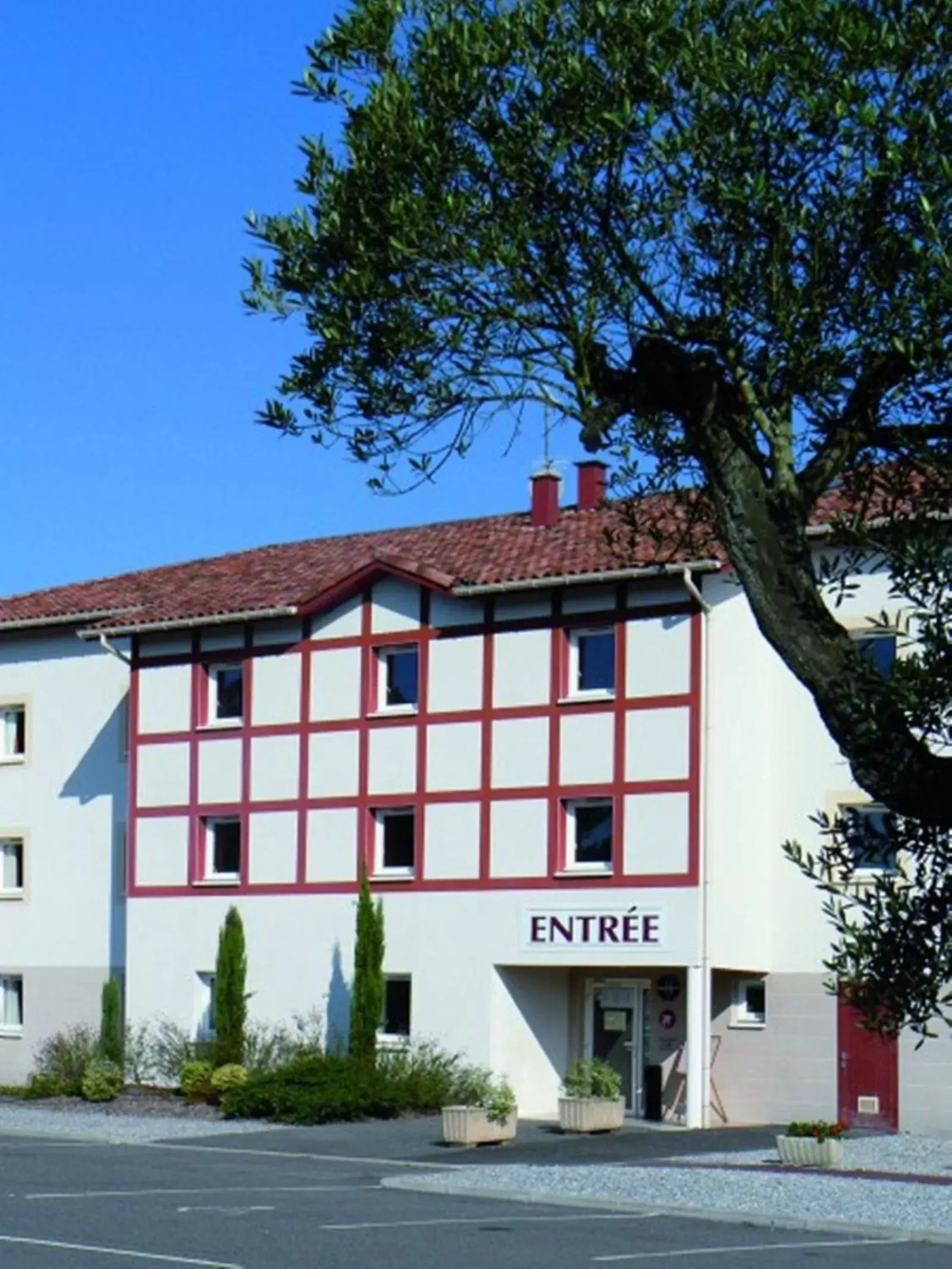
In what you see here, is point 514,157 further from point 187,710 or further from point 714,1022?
point 187,710

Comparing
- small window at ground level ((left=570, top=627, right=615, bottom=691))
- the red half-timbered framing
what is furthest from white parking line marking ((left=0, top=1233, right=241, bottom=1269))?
small window at ground level ((left=570, top=627, right=615, bottom=691))

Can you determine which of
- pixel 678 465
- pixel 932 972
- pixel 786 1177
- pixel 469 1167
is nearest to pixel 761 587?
pixel 932 972

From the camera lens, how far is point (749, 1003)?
3716 centimetres

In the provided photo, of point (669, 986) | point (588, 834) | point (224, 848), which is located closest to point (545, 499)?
point (588, 834)

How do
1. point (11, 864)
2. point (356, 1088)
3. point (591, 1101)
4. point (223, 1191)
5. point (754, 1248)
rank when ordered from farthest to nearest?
1. point (11, 864)
2. point (356, 1088)
3. point (591, 1101)
4. point (223, 1191)
5. point (754, 1248)

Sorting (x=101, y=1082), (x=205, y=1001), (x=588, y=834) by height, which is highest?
(x=588, y=834)

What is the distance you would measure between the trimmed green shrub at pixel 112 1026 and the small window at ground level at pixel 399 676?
7.57 metres

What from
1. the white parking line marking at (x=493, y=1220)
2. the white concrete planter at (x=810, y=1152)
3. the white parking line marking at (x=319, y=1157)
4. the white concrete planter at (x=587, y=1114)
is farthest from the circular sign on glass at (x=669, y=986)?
the white parking line marking at (x=493, y=1220)

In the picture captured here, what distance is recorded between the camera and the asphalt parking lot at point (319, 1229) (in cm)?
1816

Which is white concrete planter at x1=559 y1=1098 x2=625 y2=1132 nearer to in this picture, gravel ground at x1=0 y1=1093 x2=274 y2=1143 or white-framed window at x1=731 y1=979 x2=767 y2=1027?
white-framed window at x1=731 y1=979 x2=767 y2=1027

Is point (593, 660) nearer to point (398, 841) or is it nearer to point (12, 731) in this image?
point (398, 841)

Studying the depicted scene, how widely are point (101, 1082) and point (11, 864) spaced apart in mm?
7492

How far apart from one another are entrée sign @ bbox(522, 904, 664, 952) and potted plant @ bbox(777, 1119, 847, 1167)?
688 centimetres

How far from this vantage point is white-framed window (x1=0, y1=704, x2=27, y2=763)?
4612 cm
